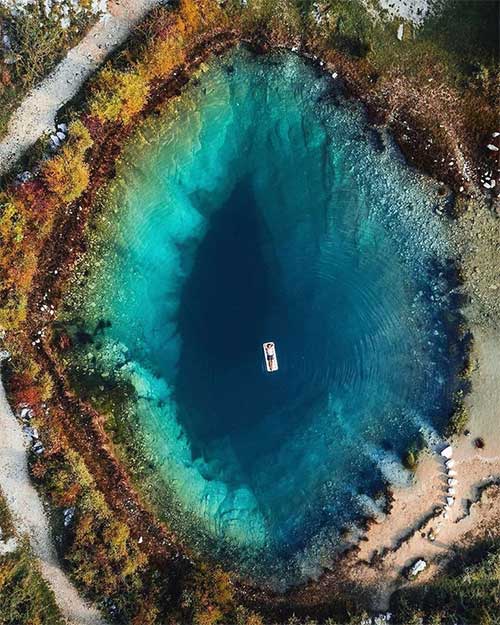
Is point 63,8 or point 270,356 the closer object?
point 63,8

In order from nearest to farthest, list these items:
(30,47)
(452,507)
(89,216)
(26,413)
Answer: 1. (30,47)
2. (26,413)
3. (452,507)
4. (89,216)

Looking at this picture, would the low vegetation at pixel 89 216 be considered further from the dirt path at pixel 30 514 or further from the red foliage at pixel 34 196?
the dirt path at pixel 30 514

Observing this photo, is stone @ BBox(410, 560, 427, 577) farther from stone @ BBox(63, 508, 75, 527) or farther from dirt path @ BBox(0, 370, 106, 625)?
stone @ BBox(63, 508, 75, 527)

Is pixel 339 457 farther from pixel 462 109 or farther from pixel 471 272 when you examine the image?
pixel 462 109

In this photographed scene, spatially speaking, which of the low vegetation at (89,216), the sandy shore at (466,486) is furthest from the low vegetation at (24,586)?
the sandy shore at (466,486)

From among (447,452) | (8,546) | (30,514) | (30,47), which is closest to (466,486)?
(447,452)

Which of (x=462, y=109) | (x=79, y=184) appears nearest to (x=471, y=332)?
(x=462, y=109)

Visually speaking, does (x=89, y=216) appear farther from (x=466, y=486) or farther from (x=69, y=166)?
(x=466, y=486)
